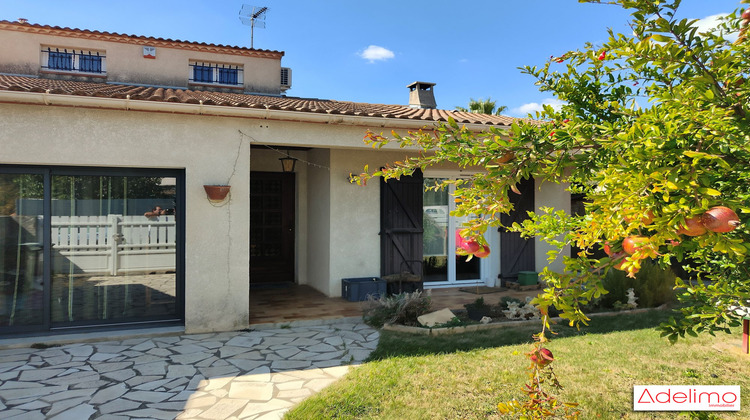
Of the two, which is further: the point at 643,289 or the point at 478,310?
the point at 643,289

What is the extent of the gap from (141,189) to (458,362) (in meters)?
4.85

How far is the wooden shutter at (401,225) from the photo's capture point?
29.5 feet

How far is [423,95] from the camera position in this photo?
1346cm

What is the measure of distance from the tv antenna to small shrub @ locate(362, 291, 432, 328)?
14746 mm

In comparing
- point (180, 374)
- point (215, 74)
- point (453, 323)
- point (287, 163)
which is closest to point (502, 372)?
point (453, 323)

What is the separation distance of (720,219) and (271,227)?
9.91 m

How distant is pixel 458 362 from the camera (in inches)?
201

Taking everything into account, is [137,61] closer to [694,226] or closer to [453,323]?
[453,323]

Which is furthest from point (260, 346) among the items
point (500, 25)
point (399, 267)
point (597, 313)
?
point (500, 25)

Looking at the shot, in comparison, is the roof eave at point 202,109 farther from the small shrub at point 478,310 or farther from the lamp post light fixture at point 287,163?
the small shrub at point 478,310

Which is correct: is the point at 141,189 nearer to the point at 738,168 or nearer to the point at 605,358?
the point at 605,358

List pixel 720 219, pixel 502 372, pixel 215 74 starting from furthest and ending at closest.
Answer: pixel 215 74, pixel 502 372, pixel 720 219
